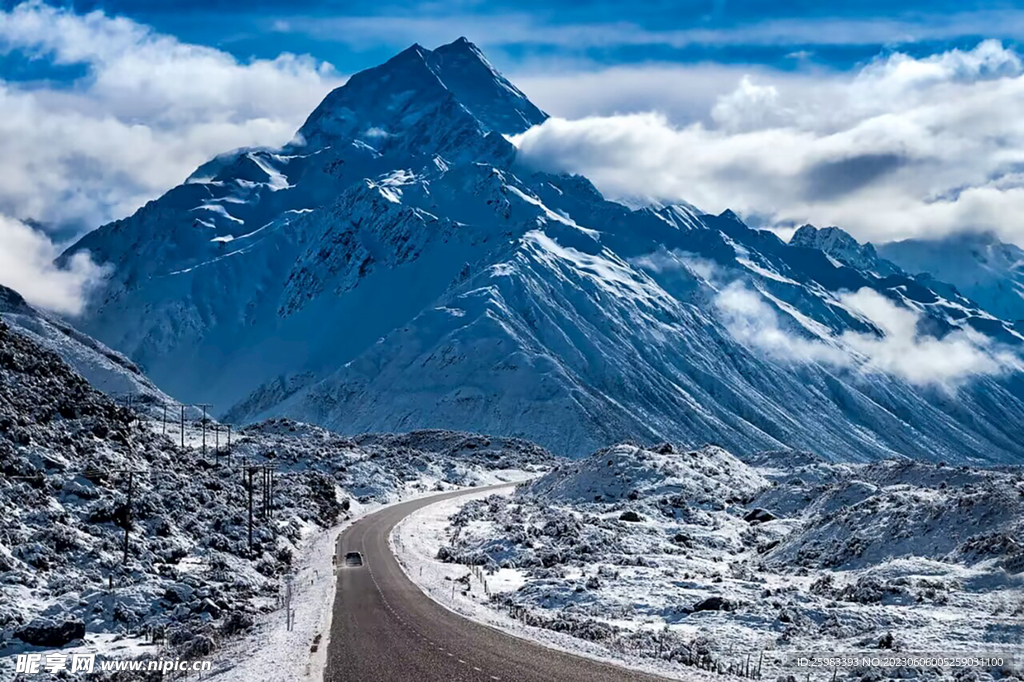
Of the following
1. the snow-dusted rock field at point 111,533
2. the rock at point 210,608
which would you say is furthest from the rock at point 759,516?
the rock at point 210,608

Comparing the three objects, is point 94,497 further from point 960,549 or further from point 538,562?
point 960,549

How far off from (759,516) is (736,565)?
22518 millimetres

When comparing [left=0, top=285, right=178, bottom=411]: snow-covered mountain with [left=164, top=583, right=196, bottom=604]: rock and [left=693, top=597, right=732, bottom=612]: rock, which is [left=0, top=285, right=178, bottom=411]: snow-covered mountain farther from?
[left=693, top=597, right=732, bottom=612]: rock

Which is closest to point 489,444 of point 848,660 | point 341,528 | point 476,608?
point 341,528

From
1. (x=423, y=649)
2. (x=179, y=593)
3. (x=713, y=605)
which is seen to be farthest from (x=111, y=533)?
(x=713, y=605)

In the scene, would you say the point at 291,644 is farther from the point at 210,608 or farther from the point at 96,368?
→ the point at 96,368

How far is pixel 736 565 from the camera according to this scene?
195 ft

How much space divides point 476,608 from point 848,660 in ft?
55.6

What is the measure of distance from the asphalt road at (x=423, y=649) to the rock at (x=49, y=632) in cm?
920

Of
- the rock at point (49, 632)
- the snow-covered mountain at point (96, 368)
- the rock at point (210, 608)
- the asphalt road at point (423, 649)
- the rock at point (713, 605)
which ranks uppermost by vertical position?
the rock at point (713, 605)

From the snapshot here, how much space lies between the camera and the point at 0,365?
5947 centimetres

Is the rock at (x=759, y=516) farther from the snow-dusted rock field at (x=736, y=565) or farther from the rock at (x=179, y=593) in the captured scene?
the rock at (x=179, y=593)

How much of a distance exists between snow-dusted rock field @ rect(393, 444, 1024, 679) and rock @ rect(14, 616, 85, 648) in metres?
15.7

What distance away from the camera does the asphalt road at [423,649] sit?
29.7 metres
